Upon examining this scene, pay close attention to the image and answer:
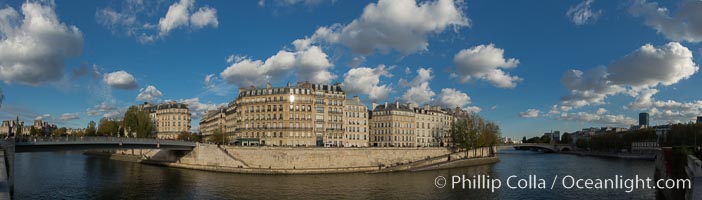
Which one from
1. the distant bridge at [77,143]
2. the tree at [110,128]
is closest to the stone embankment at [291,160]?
the distant bridge at [77,143]

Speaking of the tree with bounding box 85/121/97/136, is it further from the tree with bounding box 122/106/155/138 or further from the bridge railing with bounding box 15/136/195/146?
the bridge railing with bounding box 15/136/195/146

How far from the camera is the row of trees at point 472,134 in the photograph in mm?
109125

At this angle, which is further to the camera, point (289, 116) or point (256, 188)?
point (289, 116)

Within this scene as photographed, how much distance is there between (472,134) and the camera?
110m

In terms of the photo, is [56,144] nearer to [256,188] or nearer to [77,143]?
[77,143]

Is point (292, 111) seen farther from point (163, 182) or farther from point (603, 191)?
point (603, 191)

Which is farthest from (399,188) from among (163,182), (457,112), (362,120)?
(457,112)

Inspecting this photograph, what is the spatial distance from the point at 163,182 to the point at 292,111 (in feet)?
126

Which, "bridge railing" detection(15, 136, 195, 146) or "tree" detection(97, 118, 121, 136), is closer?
"bridge railing" detection(15, 136, 195, 146)

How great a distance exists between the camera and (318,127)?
102 m

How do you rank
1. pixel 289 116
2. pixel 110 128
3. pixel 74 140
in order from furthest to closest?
pixel 110 128, pixel 289 116, pixel 74 140

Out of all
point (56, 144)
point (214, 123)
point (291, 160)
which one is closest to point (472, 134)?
point (291, 160)

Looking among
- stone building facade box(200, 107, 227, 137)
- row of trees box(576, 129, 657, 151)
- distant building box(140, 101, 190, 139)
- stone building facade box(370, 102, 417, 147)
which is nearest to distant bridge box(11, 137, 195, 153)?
stone building facade box(200, 107, 227, 137)

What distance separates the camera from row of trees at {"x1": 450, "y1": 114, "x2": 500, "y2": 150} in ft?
358
